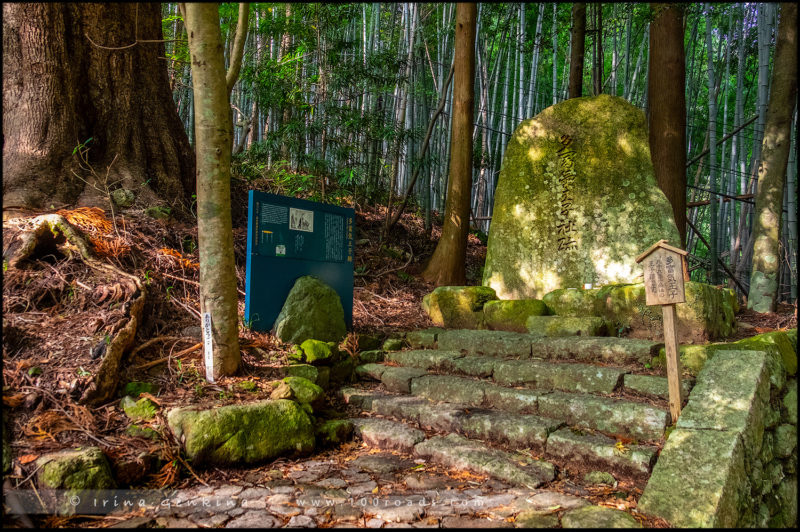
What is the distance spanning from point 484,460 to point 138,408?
76.2 inches

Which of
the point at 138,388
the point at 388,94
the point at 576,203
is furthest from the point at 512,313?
the point at 388,94

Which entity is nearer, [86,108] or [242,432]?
[242,432]

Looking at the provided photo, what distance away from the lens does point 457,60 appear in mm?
6344

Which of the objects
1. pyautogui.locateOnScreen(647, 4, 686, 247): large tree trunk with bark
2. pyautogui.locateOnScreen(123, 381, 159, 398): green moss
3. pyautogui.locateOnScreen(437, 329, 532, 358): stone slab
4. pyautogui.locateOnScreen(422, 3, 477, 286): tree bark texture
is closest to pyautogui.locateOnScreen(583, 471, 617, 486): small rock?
pyautogui.locateOnScreen(437, 329, 532, 358): stone slab

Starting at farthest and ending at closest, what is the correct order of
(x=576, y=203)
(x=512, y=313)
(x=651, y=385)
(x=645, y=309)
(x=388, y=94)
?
(x=388, y=94)
(x=576, y=203)
(x=512, y=313)
(x=645, y=309)
(x=651, y=385)

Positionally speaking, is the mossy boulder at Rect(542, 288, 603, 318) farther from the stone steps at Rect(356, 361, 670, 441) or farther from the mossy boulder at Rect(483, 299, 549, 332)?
the stone steps at Rect(356, 361, 670, 441)

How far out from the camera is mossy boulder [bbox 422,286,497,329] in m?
4.92

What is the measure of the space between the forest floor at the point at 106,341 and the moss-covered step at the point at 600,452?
21 centimetres

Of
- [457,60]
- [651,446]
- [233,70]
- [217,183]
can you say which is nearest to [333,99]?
[457,60]

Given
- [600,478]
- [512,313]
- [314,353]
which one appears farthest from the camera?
[512,313]

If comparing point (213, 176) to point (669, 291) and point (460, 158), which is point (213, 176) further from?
point (460, 158)

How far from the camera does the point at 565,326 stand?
4105 millimetres

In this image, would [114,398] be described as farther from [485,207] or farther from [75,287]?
[485,207]

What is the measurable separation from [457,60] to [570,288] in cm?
347
